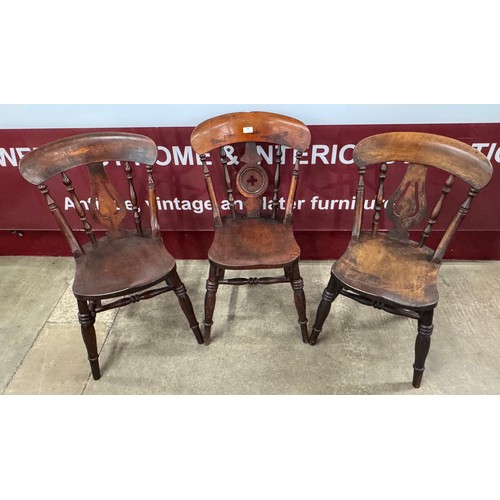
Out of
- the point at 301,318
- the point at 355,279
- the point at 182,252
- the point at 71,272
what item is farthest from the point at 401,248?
the point at 71,272

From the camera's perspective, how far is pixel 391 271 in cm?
190

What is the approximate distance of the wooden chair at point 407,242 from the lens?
1.77 meters

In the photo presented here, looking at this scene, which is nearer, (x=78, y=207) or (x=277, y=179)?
(x=78, y=207)

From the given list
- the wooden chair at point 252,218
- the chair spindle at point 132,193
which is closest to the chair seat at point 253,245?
the wooden chair at point 252,218

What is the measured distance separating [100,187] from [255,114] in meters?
0.85

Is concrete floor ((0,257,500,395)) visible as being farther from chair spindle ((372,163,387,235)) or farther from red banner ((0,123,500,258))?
chair spindle ((372,163,387,235))

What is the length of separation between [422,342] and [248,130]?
1305 mm

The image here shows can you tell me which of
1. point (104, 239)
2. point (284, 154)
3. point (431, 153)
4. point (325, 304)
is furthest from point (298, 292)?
point (104, 239)

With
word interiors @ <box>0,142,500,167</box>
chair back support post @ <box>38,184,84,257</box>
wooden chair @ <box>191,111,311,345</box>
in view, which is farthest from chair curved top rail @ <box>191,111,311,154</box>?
chair back support post @ <box>38,184,84,257</box>

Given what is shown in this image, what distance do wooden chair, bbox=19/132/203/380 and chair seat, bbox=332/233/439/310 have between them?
0.85m

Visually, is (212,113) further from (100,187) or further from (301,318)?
(301,318)

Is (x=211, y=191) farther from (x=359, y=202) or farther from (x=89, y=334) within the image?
(x=89, y=334)

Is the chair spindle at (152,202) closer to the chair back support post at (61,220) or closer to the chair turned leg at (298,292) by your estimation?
the chair back support post at (61,220)

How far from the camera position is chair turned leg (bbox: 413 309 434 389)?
5.99 ft
